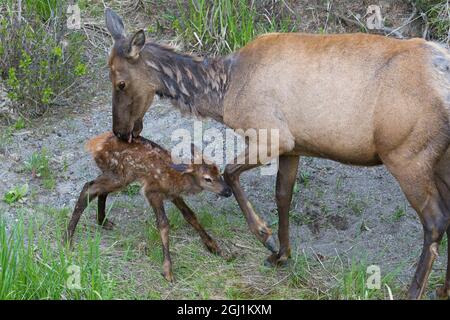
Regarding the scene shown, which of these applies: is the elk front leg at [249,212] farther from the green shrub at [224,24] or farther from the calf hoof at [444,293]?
the green shrub at [224,24]

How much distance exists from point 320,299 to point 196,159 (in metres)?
1.43

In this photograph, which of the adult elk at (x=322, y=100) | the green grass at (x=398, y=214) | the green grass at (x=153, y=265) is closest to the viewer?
the green grass at (x=153, y=265)

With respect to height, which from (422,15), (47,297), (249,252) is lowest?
(249,252)

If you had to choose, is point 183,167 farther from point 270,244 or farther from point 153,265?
point 270,244

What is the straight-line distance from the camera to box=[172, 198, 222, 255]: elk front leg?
7.48m

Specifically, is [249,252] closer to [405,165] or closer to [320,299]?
[320,299]

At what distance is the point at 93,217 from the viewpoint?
7.90 m

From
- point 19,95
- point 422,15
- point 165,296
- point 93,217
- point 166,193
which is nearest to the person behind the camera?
point 165,296

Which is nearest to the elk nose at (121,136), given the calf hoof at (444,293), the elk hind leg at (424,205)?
the elk hind leg at (424,205)

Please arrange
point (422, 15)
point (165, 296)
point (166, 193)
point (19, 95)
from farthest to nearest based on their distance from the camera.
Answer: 1. point (422, 15)
2. point (19, 95)
3. point (166, 193)
4. point (165, 296)

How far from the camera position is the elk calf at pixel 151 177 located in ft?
23.9

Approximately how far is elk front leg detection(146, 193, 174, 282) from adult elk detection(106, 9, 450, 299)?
0.56m

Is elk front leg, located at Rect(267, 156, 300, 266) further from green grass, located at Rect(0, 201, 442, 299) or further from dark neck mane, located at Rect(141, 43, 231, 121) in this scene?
dark neck mane, located at Rect(141, 43, 231, 121)

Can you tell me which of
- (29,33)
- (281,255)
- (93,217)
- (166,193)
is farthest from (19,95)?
(281,255)
